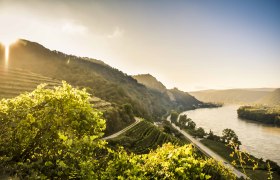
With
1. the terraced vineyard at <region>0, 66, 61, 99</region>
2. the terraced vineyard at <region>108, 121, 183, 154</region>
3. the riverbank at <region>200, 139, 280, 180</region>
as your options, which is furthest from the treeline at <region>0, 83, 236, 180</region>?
the riverbank at <region>200, 139, 280, 180</region>

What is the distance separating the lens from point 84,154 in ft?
25.3

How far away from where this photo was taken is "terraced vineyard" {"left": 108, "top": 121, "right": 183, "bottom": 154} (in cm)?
5878

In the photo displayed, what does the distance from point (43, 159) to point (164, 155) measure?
13.0 ft

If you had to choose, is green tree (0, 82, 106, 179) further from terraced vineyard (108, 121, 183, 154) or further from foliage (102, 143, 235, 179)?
terraced vineyard (108, 121, 183, 154)

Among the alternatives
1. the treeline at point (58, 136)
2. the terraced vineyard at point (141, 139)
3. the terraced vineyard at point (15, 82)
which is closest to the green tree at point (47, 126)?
the treeline at point (58, 136)

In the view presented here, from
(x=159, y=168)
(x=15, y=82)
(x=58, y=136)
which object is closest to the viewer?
(x=58, y=136)

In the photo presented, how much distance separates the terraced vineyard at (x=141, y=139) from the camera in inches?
2314

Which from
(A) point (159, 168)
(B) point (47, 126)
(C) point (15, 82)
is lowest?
(A) point (159, 168)

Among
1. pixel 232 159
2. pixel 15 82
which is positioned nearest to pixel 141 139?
pixel 232 159

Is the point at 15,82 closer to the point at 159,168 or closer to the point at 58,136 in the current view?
the point at 58,136

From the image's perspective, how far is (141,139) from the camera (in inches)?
2717

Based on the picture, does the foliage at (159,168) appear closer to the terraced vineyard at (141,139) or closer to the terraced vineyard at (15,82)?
the terraced vineyard at (141,139)

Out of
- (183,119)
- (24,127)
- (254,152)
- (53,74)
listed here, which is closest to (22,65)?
(53,74)

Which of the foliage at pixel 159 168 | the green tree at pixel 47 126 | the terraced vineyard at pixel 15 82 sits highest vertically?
the terraced vineyard at pixel 15 82
